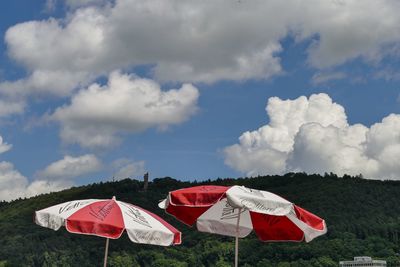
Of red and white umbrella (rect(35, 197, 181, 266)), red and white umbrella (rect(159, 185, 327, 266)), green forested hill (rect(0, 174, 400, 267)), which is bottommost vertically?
red and white umbrella (rect(35, 197, 181, 266))

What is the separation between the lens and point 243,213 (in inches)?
573

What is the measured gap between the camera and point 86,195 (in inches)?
6998

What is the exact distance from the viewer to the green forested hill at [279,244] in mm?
124938

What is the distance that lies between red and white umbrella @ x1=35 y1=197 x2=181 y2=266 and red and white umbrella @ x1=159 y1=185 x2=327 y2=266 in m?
0.52

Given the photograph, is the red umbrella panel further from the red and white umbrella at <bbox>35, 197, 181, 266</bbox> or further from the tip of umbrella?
the red and white umbrella at <bbox>35, 197, 181, 266</bbox>

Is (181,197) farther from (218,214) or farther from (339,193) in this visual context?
(339,193)

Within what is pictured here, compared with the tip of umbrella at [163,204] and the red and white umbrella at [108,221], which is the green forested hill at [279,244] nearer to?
the tip of umbrella at [163,204]

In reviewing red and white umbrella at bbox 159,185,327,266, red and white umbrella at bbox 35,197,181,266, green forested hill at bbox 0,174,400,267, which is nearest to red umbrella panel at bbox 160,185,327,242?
red and white umbrella at bbox 159,185,327,266

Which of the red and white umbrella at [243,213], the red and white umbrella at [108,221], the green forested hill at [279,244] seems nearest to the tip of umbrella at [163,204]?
the red and white umbrella at [243,213]

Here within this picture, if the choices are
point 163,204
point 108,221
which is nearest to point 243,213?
point 163,204

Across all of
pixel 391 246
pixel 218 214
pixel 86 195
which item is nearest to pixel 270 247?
pixel 391 246

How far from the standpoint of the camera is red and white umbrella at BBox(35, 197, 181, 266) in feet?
37.4

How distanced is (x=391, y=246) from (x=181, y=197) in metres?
132

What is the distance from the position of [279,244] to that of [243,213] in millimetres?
115995
